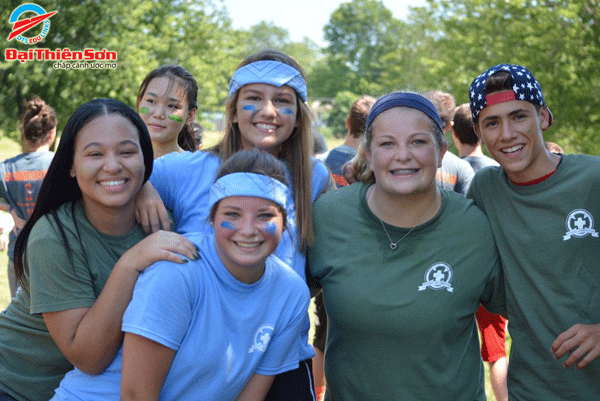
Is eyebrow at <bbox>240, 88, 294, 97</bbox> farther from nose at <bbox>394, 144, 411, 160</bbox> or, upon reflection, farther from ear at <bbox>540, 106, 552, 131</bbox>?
ear at <bbox>540, 106, 552, 131</bbox>

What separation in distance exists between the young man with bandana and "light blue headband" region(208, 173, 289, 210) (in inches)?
46.1

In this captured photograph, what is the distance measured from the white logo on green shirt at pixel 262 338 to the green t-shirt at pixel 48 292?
0.71 meters

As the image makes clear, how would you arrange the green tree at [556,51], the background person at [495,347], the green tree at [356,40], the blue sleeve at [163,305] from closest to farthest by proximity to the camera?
the blue sleeve at [163,305] < the background person at [495,347] < the green tree at [556,51] < the green tree at [356,40]

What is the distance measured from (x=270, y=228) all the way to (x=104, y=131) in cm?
87

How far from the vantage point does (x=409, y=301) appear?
2.89m

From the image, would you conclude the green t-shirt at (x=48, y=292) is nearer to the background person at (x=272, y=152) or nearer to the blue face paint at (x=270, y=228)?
the background person at (x=272, y=152)

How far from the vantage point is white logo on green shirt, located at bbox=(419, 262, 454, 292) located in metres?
2.93

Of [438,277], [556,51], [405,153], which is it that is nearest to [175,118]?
[405,153]

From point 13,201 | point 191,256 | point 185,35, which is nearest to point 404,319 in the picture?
point 191,256

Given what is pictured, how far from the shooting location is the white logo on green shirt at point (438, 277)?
2926 mm

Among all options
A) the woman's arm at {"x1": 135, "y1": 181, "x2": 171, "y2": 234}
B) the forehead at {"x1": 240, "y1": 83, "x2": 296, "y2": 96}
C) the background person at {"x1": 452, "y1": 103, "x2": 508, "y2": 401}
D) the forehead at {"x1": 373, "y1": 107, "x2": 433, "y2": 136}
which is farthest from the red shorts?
the woman's arm at {"x1": 135, "y1": 181, "x2": 171, "y2": 234}

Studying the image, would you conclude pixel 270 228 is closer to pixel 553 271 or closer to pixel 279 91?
pixel 279 91

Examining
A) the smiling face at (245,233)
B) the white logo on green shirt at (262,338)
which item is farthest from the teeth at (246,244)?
the white logo on green shirt at (262,338)

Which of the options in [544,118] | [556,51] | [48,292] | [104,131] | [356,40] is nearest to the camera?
[48,292]
